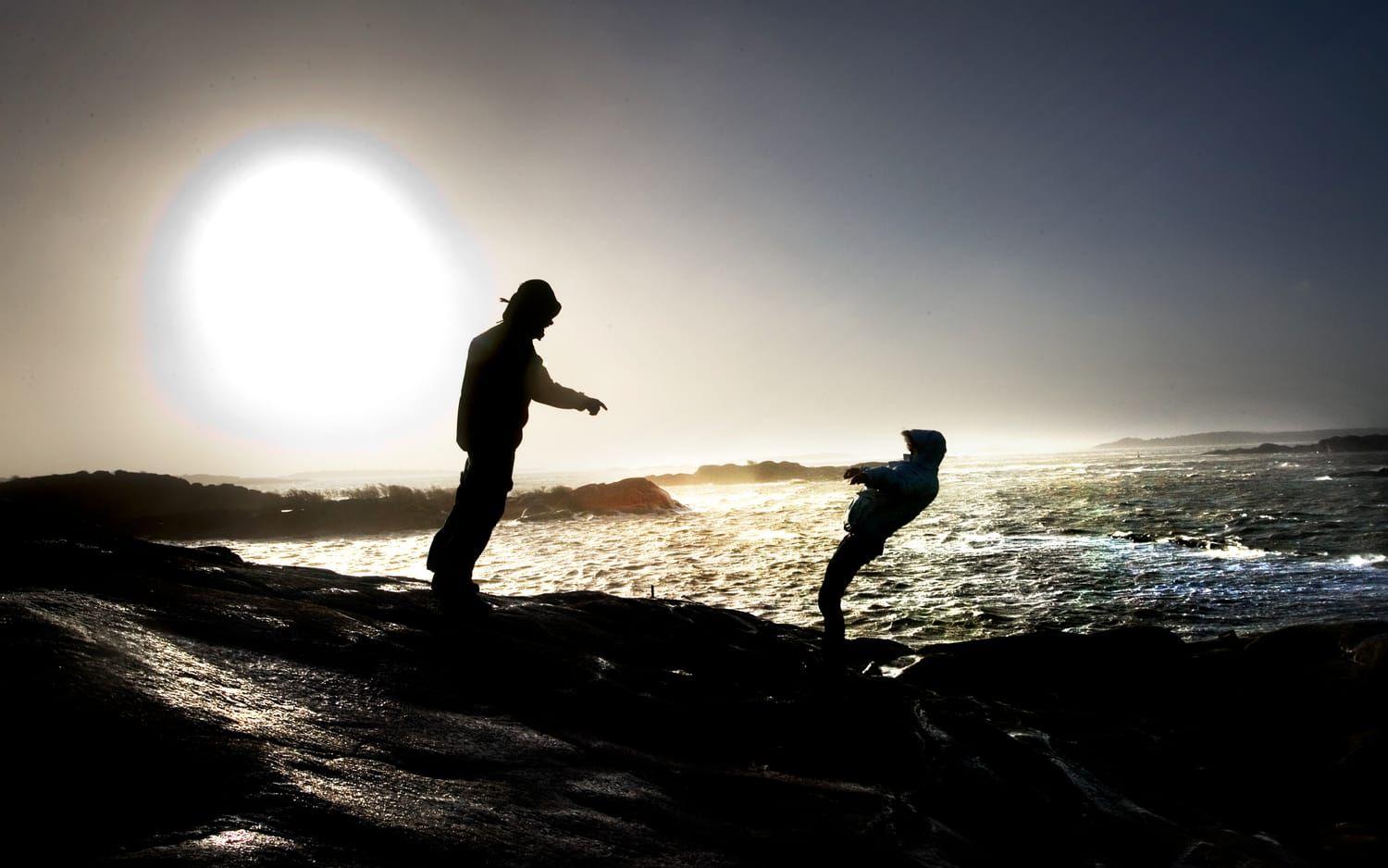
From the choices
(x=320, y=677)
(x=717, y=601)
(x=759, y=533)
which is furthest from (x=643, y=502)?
(x=320, y=677)

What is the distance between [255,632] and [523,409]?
2.79 metres

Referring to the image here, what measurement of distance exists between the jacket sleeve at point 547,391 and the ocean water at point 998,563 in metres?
4.13

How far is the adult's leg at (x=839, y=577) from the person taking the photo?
6.17 metres

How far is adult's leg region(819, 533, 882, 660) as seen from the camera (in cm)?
617

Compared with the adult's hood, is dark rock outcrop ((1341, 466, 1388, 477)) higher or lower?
lower

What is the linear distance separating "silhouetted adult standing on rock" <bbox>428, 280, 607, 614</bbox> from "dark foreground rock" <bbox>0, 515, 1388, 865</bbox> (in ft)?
1.67

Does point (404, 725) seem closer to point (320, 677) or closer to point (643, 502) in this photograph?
point (320, 677)

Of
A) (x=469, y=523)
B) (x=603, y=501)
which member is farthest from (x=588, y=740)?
(x=603, y=501)

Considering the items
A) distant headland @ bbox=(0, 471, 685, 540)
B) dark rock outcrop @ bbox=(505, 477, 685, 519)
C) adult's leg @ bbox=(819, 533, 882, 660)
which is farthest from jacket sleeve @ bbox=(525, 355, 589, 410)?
dark rock outcrop @ bbox=(505, 477, 685, 519)

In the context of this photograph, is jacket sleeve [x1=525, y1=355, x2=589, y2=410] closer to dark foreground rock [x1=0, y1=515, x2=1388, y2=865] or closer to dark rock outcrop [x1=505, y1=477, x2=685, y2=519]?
dark foreground rock [x1=0, y1=515, x2=1388, y2=865]

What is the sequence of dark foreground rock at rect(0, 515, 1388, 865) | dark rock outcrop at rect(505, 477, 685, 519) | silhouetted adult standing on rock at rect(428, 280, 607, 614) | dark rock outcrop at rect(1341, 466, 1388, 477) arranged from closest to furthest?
dark foreground rock at rect(0, 515, 1388, 865), silhouetted adult standing on rock at rect(428, 280, 607, 614), dark rock outcrop at rect(505, 477, 685, 519), dark rock outcrop at rect(1341, 466, 1388, 477)

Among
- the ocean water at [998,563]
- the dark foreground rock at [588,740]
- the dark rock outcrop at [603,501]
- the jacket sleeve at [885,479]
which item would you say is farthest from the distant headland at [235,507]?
the jacket sleeve at [885,479]

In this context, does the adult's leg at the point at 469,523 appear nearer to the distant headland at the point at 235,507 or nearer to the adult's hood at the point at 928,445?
the adult's hood at the point at 928,445

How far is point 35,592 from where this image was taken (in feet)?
8.82
